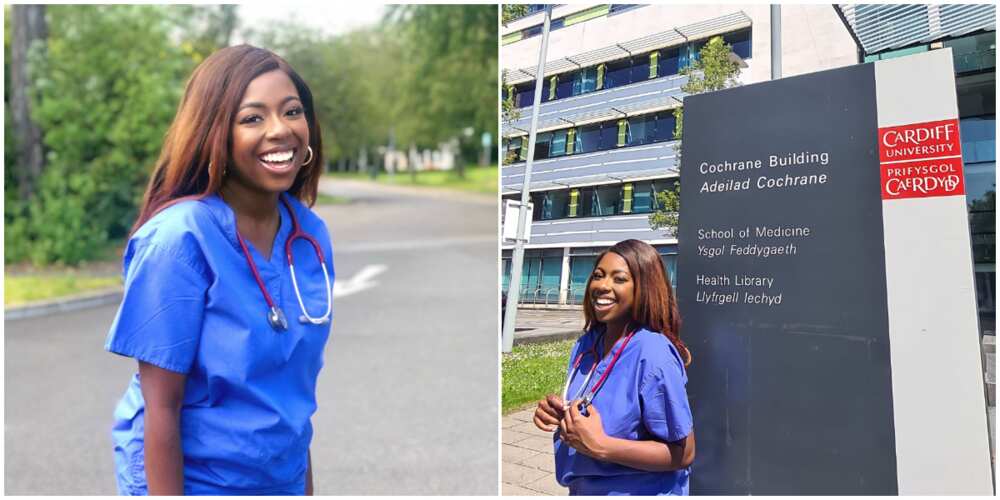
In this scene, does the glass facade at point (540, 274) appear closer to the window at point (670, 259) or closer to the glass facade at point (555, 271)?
the glass facade at point (555, 271)

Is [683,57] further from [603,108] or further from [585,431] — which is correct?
[585,431]

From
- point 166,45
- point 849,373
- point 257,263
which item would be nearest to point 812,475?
point 849,373

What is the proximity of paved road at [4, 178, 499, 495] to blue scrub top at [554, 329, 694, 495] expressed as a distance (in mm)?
2331

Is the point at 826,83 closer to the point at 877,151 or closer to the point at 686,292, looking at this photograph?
the point at 877,151

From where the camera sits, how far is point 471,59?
17672 millimetres

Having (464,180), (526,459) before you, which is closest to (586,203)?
(526,459)

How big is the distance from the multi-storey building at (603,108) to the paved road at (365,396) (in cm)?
232

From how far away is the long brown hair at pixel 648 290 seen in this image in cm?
207

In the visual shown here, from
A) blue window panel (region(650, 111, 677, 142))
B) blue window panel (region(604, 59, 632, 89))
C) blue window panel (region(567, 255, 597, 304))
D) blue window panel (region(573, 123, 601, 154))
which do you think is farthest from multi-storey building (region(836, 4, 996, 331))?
blue window panel (region(567, 255, 597, 304))

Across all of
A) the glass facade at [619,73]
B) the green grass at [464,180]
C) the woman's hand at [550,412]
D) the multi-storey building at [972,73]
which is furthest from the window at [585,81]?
the green grass at [464,180]

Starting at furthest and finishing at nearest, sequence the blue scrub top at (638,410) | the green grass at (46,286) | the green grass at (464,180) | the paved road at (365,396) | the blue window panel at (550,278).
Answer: the green grass at (464,180) → the green grass at (46,286) → the paved road at (365,396) → the blue window panel at (550,278) → the blue scrub top at (638,410)

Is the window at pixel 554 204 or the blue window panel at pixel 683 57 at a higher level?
the blue window panel at pixel 683 57

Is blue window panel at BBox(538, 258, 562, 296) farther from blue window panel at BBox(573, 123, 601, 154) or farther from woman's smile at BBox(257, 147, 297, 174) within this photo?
woman's smile at BBox(257, 147, 297, 174)

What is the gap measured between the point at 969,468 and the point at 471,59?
16402mm
